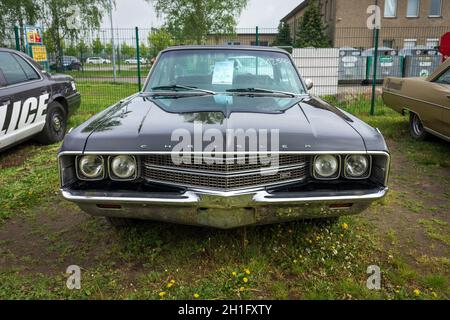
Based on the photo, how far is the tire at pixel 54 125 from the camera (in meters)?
6.20

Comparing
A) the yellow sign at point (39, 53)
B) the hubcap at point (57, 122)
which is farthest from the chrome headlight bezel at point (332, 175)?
the yellow sign at point (39, 53)

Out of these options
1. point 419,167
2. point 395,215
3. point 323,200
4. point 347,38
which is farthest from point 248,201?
point 347,38

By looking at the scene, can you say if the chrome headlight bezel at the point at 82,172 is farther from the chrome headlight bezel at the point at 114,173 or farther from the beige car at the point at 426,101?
the beige car at the point at 426,101

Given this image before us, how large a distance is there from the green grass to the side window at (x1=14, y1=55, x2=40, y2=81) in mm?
2786

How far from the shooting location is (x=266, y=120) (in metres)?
2.66

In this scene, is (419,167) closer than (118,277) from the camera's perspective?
No

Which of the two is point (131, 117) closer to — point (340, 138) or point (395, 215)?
point (340, 138)

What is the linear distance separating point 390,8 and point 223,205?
1252 inches

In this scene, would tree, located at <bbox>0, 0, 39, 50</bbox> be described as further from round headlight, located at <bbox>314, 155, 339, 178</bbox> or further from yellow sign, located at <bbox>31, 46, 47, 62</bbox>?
round headlight, located at <bbox>314, 155, 339, 178</bbox>

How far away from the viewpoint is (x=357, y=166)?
8.63 ft

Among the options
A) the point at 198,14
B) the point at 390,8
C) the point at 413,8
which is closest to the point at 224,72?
the point at 198,14

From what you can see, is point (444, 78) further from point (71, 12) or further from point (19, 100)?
point (71, 12)

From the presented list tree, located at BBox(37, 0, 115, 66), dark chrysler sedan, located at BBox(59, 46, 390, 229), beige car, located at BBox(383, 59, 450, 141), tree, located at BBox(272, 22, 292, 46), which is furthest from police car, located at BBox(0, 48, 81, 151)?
tree, located at BBox(37, 0, 115, 66)

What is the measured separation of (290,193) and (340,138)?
48 centimetres
